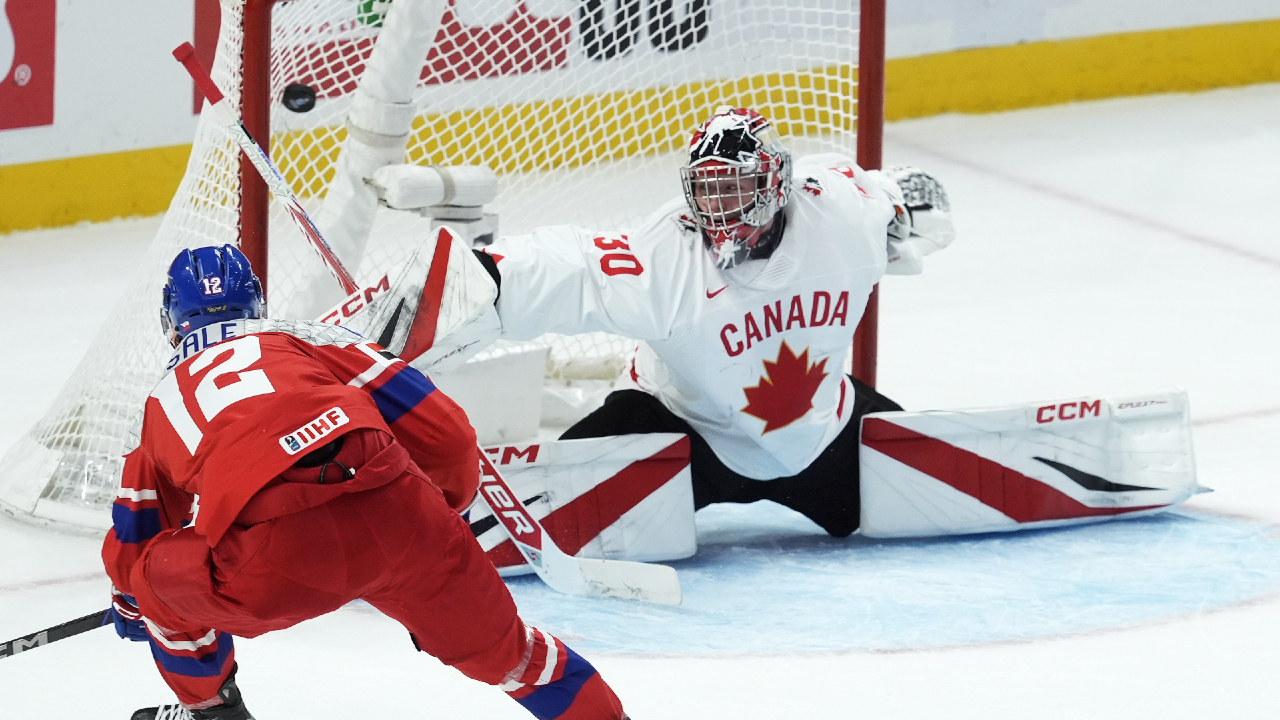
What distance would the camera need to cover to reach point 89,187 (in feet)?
19.3

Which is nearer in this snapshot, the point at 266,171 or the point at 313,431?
the point at 313,431

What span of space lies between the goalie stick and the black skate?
60 cm

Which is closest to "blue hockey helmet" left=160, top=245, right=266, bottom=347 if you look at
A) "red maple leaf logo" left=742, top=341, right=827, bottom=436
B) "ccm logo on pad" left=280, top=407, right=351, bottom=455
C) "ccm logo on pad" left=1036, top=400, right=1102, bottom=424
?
"ccm logo on pad" left=280, top=407, right=351, bottom=455

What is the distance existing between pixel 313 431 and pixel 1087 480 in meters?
1.95

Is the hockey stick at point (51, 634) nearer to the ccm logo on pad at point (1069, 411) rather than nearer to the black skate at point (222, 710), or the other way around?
the black skate at point (222, 710)

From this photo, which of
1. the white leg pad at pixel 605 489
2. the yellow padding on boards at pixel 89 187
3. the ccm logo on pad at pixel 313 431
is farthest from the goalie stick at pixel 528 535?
→ the yellow padding on boards at pixel 89 187

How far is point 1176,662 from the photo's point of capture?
3.01 meters

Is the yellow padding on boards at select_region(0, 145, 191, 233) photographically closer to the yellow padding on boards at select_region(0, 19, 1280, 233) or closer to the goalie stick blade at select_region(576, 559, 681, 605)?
the yellow padding on boards at select_region(0, 19, 1280, 233)

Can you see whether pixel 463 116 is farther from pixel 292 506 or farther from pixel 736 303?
pixel 292 506

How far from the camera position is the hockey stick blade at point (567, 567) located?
3.07m

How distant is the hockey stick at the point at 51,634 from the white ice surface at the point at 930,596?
8.3 inches

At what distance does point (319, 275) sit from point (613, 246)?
0.76 m

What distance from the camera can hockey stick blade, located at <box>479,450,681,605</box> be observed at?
121 inches

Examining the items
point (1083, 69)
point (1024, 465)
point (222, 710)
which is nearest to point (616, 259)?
point (1024, 465)
